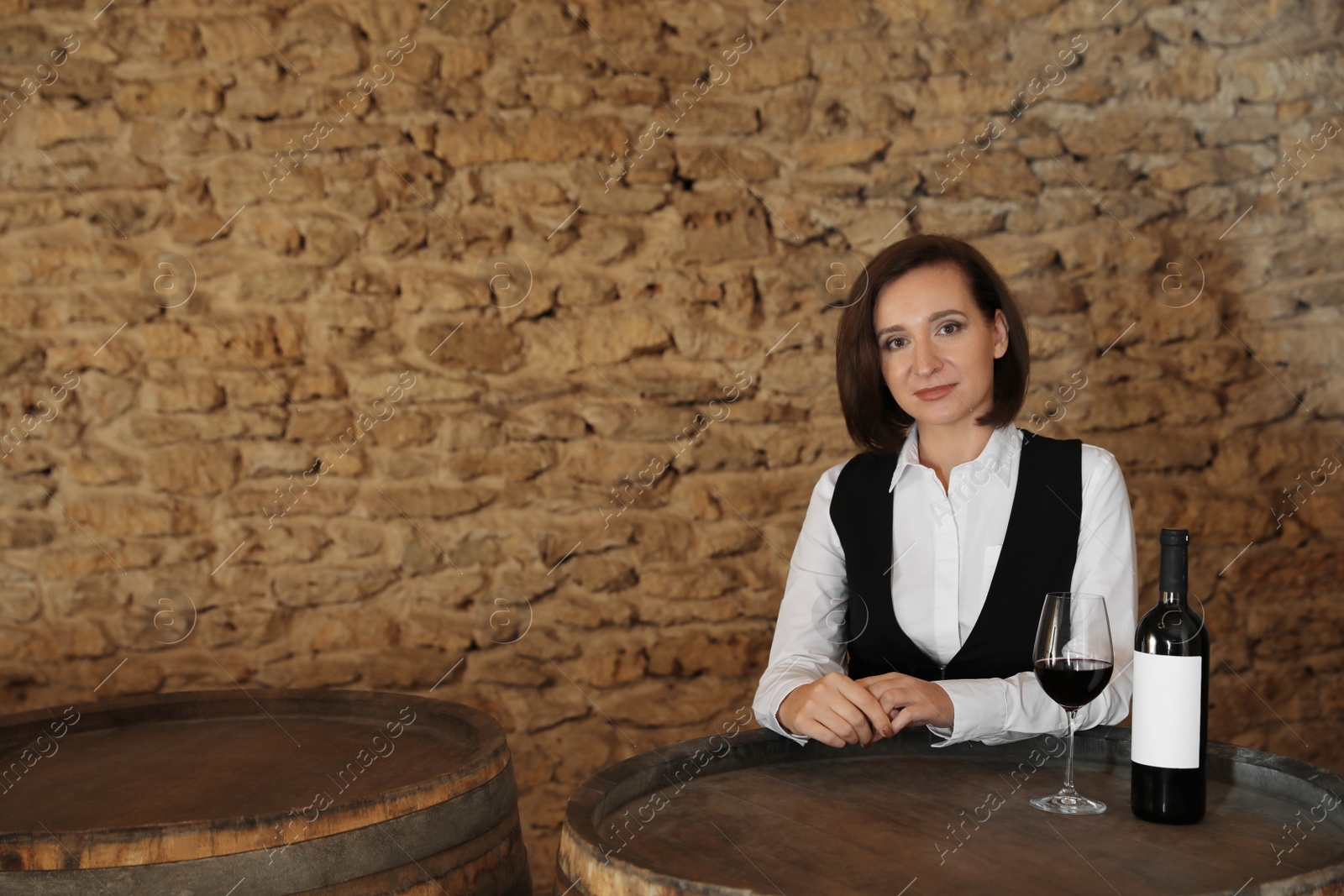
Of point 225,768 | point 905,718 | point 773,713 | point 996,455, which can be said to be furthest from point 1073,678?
point 225,768

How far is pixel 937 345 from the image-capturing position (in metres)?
1.84

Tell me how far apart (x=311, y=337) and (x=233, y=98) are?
593mm

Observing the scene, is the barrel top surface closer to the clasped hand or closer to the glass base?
the clasped hand

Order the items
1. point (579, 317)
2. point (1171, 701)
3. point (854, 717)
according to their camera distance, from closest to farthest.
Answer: point (1171, 701)
point (854, 717)
point (579, 317)

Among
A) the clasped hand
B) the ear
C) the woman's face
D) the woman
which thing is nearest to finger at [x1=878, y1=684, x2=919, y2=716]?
the clasped hand

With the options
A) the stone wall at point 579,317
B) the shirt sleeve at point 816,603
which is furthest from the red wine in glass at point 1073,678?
the stone wall at point 579,317

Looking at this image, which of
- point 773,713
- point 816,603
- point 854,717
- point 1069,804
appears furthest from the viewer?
point 816,603

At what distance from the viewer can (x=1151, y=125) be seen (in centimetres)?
288

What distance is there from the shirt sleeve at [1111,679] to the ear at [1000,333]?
24 centimetres

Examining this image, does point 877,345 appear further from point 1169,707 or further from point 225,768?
point 225,768

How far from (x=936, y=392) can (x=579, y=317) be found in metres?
1.17

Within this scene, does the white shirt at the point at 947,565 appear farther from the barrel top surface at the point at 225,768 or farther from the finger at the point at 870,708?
the barrel top surface at the point at 225,768

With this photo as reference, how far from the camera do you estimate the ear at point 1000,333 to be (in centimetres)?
192

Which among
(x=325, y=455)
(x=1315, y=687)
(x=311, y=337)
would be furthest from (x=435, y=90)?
(x=1315, y=687)
